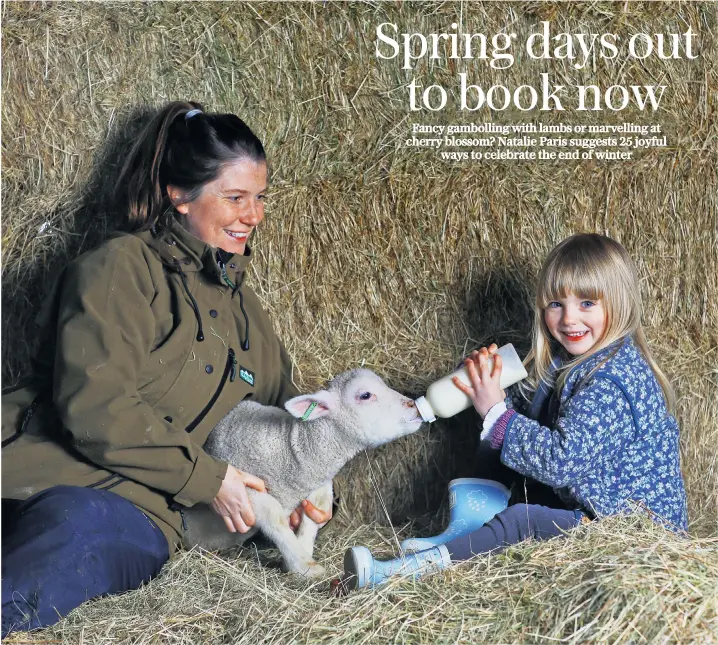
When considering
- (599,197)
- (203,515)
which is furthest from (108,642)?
(599,197)

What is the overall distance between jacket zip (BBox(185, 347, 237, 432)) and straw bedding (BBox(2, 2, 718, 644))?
487mm

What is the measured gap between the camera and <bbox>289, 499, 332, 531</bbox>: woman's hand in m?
3.69

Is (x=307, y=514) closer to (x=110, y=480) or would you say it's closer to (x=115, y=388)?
(x=110, y=480)

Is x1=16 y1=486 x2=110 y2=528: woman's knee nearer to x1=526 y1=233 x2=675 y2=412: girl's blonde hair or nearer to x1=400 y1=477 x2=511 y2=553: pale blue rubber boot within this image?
x1=400 y1=477 x2=511 y2=553: pale blue rubber boot

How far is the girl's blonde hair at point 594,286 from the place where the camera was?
360cm

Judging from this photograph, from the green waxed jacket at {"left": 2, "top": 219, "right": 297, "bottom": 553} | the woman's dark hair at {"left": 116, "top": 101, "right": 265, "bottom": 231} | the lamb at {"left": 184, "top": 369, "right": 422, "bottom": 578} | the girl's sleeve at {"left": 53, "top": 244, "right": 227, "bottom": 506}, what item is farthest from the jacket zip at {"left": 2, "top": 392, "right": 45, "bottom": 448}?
the woman's dark hair at {"left": 116, "top": 101, "right": 265, "bottom": 231}

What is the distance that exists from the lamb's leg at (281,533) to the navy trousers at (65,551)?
415 mm

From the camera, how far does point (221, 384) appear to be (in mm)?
3715

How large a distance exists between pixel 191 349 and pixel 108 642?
1.16m

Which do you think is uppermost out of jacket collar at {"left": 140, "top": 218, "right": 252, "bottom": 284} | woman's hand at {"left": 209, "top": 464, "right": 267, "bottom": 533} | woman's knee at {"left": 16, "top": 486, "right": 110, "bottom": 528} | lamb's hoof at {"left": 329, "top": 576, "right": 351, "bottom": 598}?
jacket collar at {"left": 140, "top": 218, "right": 252, "bottom": 284}

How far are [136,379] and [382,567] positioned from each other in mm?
1140

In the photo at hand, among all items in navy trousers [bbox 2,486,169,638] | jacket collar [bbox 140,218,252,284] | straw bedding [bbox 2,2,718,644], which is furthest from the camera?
straw bedding [bbox 2,2,718,644]

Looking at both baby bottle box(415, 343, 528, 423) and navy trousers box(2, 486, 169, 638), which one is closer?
navy trousers box(2, 486, 169, 638)

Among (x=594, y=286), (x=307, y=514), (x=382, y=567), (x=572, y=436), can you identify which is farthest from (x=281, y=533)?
(x=594, y=286)
